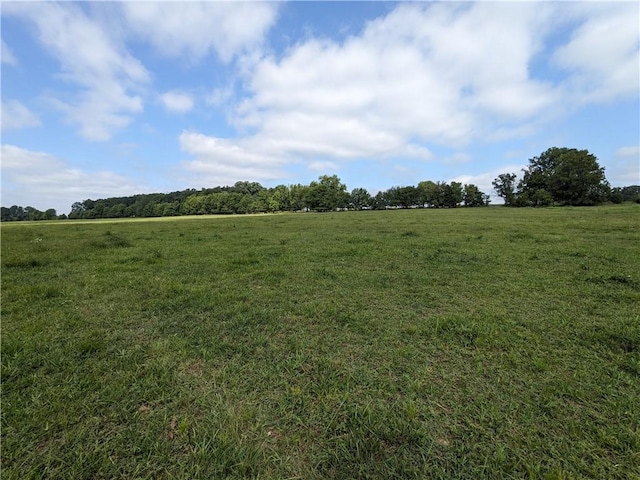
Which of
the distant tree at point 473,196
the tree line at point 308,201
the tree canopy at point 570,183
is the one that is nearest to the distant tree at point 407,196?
the tree line at point 308,201

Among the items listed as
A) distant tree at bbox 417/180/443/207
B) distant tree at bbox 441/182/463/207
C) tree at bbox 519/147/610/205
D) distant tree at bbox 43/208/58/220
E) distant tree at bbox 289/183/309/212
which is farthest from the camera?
distant tree at bbox 289/183/309/212

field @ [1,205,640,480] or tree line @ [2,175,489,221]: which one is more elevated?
tree line @ [2,175,489,221]

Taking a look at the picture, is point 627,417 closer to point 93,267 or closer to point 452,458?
point 452,458

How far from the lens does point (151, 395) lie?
341 centimetres

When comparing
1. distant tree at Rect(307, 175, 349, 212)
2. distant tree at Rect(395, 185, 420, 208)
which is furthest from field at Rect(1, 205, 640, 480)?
distant tree at Rect(395, 185, 420, 208)

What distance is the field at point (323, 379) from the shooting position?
2600 millimetres

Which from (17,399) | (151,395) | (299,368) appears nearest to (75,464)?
(151,395)

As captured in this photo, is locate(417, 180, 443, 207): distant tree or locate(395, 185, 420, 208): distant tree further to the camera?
locate(395, 185, 420, 208): distant tree

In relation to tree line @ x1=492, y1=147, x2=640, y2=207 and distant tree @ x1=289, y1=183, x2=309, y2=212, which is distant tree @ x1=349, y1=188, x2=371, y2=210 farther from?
tree line @ x1=492, y1=147, x2=640, y2=207

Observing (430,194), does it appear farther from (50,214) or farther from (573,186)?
(50,214)

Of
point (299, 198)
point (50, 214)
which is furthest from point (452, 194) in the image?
point (50, 214)

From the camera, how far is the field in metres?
2.60

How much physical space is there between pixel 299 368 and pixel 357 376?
80cm

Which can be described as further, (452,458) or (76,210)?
(76,210)
